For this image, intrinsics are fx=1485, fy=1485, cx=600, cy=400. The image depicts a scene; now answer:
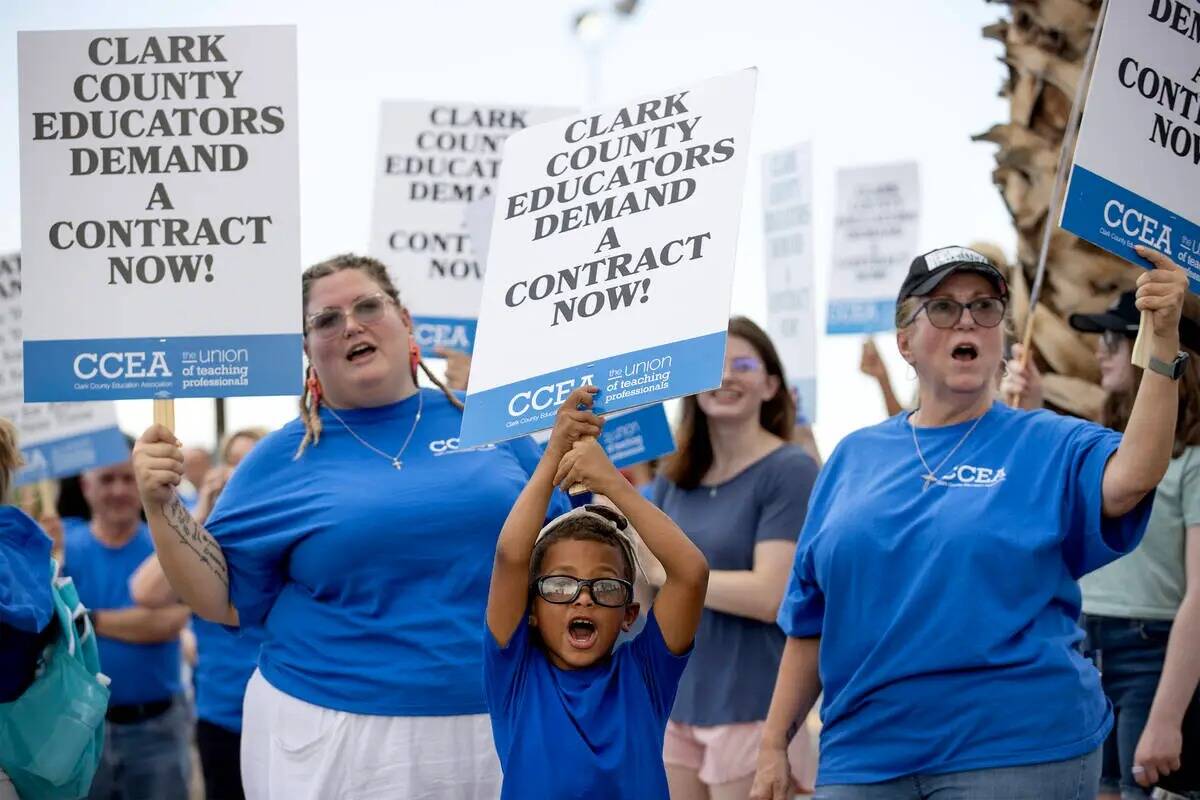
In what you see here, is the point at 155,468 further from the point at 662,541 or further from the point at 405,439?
the point at 662,541

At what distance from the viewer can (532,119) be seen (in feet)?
23.9

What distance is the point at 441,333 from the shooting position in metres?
7.10

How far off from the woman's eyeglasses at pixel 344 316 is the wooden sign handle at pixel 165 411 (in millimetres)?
451

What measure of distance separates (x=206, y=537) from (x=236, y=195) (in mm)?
955

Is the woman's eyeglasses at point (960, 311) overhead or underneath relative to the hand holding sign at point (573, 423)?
overhead

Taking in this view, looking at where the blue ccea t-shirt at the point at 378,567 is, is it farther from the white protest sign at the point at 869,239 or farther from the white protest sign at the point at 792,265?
the white protest sign at the point at 869,239

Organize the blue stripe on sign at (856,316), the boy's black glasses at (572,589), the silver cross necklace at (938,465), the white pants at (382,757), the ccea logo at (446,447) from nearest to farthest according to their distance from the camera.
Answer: the boy's black glasses at (572,589) → the silver cross necklace at (938,465) → the white pants at (382,757) → the ccea logo at (446,447) → the blue stripe on sign at (856,316)

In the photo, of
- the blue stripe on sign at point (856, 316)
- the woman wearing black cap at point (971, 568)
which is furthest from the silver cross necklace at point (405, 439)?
the blue stripe on sign at point (856, 316)

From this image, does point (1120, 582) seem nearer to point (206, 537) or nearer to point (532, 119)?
Result: point (206, 537)

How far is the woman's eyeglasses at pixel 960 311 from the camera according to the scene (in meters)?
3.81

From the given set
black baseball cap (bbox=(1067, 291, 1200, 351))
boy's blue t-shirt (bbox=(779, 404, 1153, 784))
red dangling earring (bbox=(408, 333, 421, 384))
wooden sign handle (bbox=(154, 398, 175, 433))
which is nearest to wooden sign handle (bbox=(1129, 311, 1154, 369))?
boy's blue t-shirt (bbox=(779, 404, 1153, 784))

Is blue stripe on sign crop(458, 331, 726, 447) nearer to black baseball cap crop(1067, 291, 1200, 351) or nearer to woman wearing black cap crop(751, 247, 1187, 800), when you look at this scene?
woman wearing black cap crop(751, 247, 1187, 800)

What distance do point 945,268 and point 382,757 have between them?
6.37 feet

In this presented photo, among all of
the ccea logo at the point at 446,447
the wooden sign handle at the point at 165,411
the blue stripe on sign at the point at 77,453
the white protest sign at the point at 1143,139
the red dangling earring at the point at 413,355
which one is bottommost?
the blue stripe on sign at the point at 77,453
